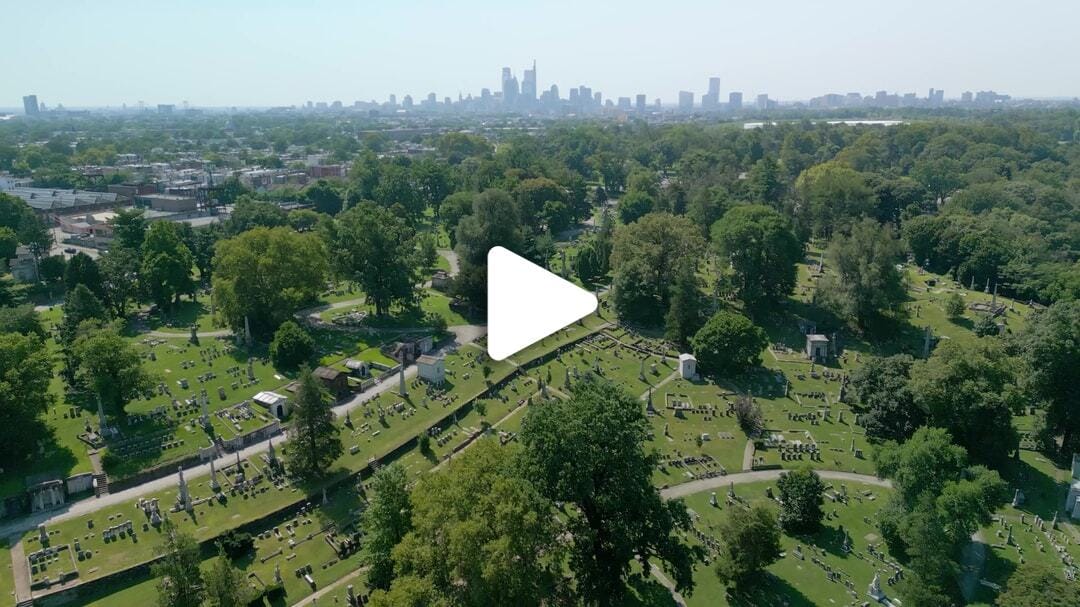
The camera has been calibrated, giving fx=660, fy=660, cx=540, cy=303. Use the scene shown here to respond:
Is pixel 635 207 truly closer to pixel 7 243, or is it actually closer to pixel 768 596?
pixel 768 596

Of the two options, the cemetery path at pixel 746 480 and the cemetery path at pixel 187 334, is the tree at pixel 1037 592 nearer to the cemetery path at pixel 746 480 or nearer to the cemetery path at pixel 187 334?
the cemetery path at pixel 746 480

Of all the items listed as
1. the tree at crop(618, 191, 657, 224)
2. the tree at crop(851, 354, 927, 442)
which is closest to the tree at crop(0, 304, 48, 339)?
the tree at crop(851, 354, 927, 442)

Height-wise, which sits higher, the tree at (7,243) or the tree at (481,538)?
the tree at (7,243)

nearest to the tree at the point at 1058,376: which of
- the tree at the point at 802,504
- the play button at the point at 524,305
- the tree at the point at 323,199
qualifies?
the tree at the point at 802,504

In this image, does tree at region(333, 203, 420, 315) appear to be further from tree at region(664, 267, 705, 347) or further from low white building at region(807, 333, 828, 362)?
low white building at region(807, 333, 828, 362)

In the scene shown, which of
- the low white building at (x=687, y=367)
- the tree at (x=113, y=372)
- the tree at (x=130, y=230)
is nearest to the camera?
the tree at (x=113, y=372)

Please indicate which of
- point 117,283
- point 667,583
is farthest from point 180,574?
point 117,283

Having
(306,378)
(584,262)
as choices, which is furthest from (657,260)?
(306,378)
